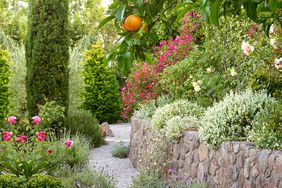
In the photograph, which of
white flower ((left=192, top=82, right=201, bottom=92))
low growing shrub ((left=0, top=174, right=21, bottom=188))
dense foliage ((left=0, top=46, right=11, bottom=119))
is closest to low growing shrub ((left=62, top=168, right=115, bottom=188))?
low growing shrub ((left=0, top=174, right=21, bottom=188))

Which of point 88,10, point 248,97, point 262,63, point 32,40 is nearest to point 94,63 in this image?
point 32,40

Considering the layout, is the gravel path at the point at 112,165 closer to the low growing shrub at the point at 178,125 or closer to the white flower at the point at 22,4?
the low growing shrub at the point at 178,125

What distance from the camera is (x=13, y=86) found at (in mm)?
12359

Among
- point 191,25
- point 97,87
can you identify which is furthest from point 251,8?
point 97,87

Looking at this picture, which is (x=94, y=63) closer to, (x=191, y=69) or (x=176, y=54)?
(x=176, y=54)

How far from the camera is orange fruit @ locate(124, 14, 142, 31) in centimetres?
148

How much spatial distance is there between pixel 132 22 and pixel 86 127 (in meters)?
8.08

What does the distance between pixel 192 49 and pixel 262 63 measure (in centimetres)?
279

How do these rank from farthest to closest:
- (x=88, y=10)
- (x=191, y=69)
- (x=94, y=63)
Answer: (x=88, y=10) → (x=94, y=63) → (x=191, y=69)

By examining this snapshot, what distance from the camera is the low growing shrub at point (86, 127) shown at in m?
9.35

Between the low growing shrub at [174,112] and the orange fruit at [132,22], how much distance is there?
16.0 feet

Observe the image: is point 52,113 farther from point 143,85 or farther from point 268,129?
point 268,129

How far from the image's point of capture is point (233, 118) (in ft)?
16.0

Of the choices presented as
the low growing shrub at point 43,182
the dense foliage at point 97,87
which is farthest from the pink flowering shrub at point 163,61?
the dense foliage at point 97,87
